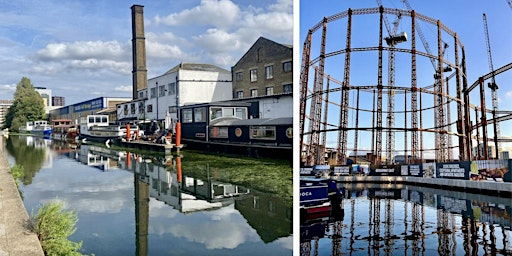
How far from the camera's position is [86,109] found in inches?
858

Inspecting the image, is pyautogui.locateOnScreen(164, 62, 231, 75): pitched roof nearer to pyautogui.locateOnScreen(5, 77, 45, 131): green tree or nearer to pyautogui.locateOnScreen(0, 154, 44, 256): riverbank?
pyautogui.locateOnScreen(5, 77, 45, 131): green tree

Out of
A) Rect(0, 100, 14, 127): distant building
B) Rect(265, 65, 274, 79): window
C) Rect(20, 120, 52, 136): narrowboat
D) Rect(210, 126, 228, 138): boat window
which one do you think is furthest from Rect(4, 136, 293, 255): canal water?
Rect(20, 120, 52, 136): narrowboat

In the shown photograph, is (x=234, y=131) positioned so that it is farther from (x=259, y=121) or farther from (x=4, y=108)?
(x=4, y=108)

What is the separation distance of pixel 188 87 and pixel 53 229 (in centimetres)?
1233

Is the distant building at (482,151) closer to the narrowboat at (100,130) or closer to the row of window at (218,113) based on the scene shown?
the row of window at (218,113)

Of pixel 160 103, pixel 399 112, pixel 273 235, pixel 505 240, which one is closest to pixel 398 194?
pixel 505 240

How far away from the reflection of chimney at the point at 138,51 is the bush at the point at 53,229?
16.8 meters

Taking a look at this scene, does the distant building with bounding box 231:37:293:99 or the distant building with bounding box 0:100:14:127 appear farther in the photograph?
the distant building with bounding box 0:100:14:127

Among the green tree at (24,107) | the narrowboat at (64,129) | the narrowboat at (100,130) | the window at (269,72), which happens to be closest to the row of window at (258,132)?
the window at (269,72)

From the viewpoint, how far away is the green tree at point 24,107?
531 inches

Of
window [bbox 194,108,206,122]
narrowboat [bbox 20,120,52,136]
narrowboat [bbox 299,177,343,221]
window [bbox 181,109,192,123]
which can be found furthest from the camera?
narrowboat [bbox 20,120,52,136]

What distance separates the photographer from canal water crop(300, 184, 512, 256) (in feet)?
A: 8.01

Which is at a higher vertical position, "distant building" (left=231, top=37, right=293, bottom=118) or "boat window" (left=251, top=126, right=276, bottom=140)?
"distant building" (left=231, top=37, right=293, bottom=118)

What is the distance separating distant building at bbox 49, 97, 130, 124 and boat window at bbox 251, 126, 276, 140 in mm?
13304
